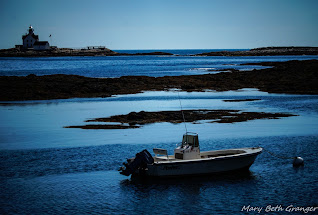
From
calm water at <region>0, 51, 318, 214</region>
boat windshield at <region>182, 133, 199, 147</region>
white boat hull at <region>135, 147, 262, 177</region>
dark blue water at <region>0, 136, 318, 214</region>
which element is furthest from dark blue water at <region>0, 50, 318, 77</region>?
white boat hull at <region>135, 147, 262, 177</region>

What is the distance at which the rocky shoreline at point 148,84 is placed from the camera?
57125 millimetres

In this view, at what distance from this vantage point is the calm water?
736 inches

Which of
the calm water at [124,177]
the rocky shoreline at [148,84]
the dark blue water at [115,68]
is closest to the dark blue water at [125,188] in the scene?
the calm water at [124,177]

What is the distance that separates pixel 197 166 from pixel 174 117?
17167 millimetres

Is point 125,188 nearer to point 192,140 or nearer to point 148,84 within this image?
point 192,140

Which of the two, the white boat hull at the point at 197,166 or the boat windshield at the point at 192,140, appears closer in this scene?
the white boat hull at the point at 197,166

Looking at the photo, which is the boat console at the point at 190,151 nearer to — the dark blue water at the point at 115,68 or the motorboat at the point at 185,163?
the motorboat at the point at 185,163

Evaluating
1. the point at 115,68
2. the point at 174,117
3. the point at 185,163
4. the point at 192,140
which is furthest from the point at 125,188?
the point at 115,68

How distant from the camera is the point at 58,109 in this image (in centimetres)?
4597

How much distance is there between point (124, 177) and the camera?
22406 millimetres

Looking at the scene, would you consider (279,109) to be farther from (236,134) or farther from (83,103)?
(83,103)

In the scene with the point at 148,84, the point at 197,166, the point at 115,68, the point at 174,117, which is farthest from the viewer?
the point at 115,68

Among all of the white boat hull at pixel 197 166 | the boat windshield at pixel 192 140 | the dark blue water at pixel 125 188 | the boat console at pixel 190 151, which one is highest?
the boat windshield at pixel 192 140

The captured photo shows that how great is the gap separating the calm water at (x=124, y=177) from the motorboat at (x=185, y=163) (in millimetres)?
481
